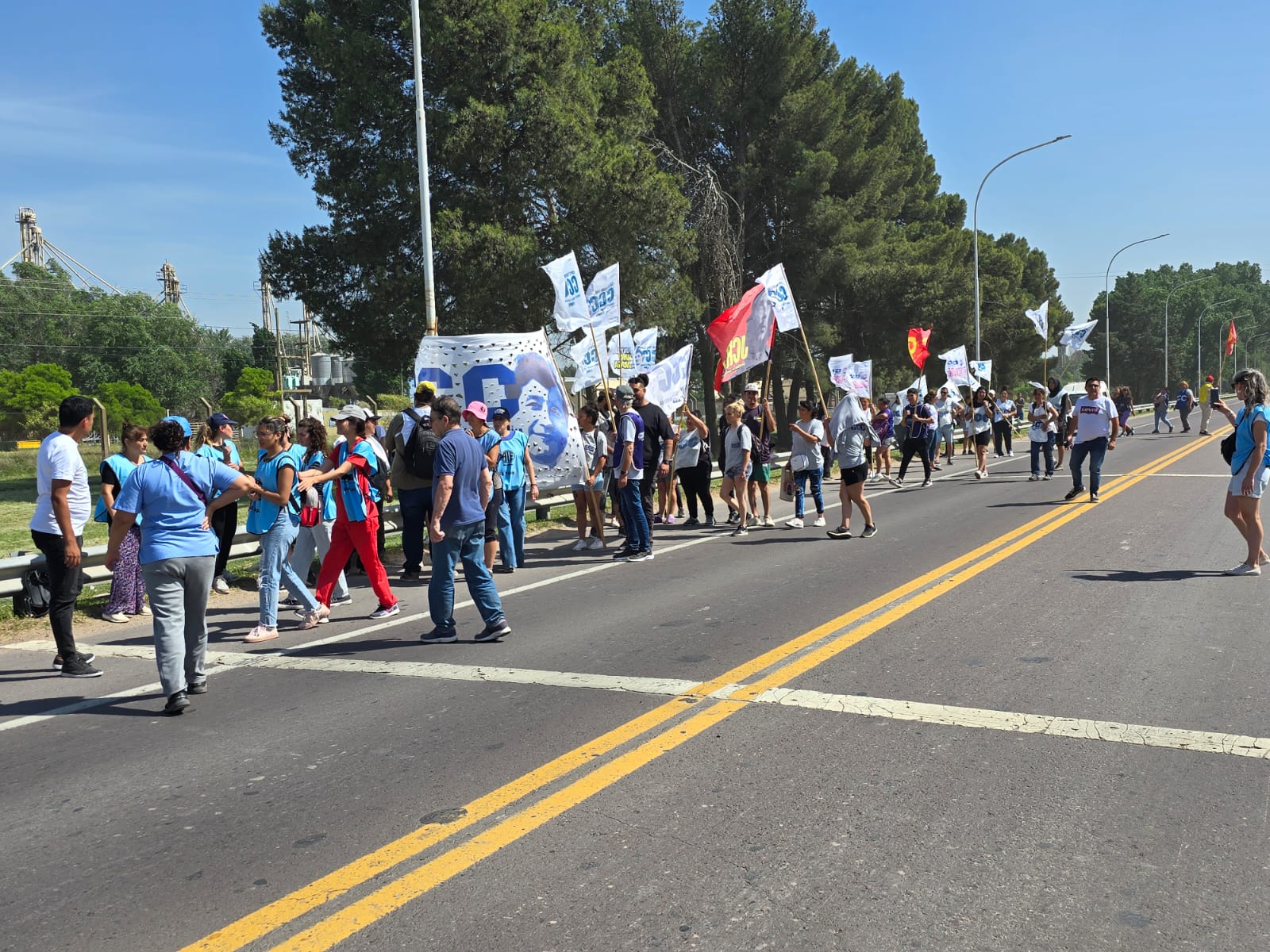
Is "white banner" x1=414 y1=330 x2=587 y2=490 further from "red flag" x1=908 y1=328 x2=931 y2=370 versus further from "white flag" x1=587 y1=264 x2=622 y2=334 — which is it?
"red flag" x1=908 y1=328 x2=931 y2=370

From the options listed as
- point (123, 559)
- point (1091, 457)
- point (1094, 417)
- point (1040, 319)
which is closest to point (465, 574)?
point (123, 559)

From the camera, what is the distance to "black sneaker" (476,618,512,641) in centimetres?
714

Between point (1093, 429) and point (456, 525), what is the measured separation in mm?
10531

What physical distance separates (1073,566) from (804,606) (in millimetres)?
3010

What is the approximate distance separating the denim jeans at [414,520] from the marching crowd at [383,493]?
0.02 meters

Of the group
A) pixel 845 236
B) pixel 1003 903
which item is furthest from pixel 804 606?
pixel 845 236

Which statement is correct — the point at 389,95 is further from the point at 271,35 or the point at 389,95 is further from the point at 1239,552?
the point at 1239,552

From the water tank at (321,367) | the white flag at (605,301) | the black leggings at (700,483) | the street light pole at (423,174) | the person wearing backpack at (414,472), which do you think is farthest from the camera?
the water tank at (321,367)

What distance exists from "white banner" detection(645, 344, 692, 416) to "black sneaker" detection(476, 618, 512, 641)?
26.2 ft

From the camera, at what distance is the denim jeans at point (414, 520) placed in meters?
10.1

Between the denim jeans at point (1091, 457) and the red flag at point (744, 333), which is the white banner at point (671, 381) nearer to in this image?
the red flag at point (744, 333)

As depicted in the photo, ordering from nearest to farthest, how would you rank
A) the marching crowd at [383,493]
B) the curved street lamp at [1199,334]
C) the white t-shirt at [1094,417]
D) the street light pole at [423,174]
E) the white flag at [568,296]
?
the marching crowd at [383,493] < the white t-shirt at [1094,417] < the white flag at [568,296] < the street light pole at [423,174] < the curved street lamp at [1199,334]

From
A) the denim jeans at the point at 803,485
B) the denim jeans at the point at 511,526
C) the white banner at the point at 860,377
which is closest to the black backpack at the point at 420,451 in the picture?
the denim jeans at the point at 511,526

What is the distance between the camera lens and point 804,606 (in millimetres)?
7871
